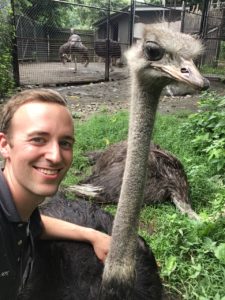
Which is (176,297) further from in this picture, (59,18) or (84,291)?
(59,18)

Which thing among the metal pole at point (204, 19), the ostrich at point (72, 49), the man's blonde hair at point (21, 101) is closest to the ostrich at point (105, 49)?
the ostrich at point (72, 49)

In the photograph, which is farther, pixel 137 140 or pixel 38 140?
pixel 137 140

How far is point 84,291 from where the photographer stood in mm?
1638

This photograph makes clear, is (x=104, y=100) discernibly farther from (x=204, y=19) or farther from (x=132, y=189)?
(x=132, y=189)

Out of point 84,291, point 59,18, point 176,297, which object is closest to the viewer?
point 84,291

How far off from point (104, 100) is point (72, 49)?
8.19 feet

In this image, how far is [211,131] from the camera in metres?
4.16

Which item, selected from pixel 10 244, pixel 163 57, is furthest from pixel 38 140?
pixel 163 57

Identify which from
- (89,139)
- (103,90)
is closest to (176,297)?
(89,139)

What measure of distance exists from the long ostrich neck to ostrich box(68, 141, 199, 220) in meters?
1.37

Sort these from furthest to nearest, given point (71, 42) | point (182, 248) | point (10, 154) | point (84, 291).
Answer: point (71, 42) < point (182, 248) < point (84, 291) < point (10, 154)

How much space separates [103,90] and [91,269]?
6426 millimetres

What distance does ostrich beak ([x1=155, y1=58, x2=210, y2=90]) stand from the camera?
4.45ft

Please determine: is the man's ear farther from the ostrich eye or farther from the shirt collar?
the ostrich eye
